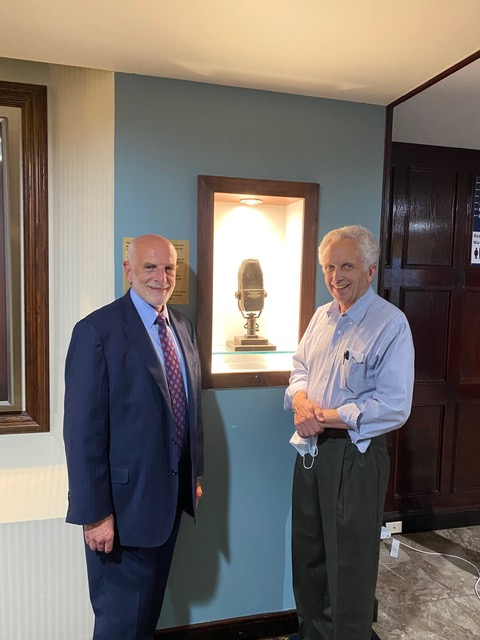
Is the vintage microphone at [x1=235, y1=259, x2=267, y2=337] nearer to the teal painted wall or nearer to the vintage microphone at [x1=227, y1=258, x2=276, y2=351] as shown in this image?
the vintage microphone at [x1=227, y1=258, x2=276, y2=351]

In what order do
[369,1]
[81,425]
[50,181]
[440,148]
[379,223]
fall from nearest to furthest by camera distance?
[369,1]
[81,425]
[50,181]
[379,223]
[440,148]

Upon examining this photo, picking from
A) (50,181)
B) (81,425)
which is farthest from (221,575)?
(50,181)

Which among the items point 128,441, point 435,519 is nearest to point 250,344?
point 128,441

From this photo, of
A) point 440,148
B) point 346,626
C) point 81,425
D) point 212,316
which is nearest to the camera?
point 81,425

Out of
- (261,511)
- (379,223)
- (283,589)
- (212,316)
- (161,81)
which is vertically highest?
(161,81)

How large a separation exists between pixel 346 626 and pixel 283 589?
490 mm

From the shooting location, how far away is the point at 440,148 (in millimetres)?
2760

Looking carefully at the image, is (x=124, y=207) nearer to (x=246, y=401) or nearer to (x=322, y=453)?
(x=246, y=401)

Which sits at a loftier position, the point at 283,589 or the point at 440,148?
the point at 440,148

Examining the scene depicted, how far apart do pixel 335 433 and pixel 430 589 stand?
1395 millimetres

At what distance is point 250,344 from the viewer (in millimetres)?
2000

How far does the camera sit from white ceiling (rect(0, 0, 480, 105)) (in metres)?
1.28

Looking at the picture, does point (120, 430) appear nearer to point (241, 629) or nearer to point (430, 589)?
point (241, 629)

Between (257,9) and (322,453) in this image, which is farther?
(322,453)
